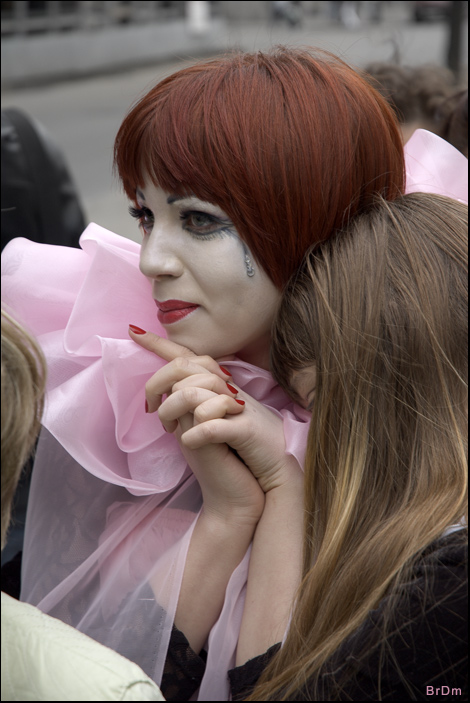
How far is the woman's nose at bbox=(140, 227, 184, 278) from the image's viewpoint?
47.4 inches

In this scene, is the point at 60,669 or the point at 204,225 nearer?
the point at 60,669

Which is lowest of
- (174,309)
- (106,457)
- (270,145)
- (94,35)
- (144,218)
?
(94,35)

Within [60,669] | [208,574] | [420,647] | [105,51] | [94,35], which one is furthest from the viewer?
[105,51]

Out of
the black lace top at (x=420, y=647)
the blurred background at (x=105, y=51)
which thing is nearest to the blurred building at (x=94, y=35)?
the blurred background at (x=105, y=51)

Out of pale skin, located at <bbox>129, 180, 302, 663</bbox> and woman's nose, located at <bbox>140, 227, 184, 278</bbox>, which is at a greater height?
woman's nose, located at <bbox>140, 227, 184, 278</bbox>

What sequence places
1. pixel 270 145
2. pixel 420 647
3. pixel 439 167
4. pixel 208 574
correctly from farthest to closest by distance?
pixel 439 167 → pixel 208 574 → pixel 270 145 → pixel 420 647

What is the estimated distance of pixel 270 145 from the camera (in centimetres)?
112

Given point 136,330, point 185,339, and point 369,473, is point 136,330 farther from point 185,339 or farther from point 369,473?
point 369,473

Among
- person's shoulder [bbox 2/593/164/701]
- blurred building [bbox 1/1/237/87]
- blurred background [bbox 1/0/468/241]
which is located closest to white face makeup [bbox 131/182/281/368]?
person's shoulder [bbox 2/593/164/701]

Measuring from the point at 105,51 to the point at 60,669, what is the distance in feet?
43.8

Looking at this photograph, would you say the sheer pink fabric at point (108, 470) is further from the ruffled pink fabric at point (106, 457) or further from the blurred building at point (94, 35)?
the blurred building at point (94, 35)

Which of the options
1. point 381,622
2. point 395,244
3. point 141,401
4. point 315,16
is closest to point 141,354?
point 141,401

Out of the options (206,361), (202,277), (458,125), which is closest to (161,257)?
(202,277)

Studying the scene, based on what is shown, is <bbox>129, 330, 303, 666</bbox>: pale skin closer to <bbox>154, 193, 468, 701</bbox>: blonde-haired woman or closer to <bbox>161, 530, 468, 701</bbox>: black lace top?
<bbox>154, 193, 468, 701</bbox>: blonde-haired woman
